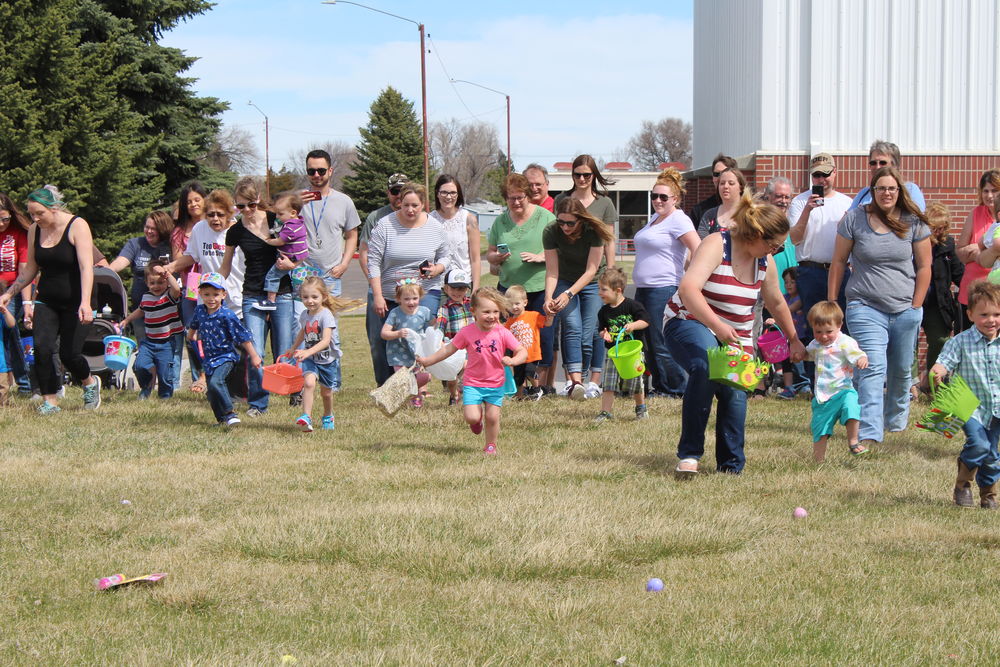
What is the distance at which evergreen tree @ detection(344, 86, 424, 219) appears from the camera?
69812 mm

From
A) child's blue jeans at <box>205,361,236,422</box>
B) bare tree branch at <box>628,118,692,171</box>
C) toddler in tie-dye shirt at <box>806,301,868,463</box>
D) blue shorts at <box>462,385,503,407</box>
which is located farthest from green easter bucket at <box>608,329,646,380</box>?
bare tree branch at <box>628,118,692,171</box>

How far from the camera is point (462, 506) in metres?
6.26

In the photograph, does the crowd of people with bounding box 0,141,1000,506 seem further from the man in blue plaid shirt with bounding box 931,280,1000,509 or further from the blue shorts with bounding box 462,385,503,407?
the man in blue plaid shirt with bounding box 931,280,1000,509

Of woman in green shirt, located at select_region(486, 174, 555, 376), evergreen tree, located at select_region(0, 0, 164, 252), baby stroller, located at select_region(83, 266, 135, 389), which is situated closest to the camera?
woman in green shirt, located at select_region(486, 174, 555, 376)

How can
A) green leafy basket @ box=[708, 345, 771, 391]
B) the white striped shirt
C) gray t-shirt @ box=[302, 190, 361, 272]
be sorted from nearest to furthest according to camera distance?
green leafy basket @ box=[708, 345, 771, 391], the white striped shirt, gray t-shirt @ box=[302, 190, 361, 272]

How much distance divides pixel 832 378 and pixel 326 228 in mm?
4923

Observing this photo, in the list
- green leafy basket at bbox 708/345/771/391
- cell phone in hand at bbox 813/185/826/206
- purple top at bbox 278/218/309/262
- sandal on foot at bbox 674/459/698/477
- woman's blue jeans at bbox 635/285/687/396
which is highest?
cell phone in hand at bbox 813/185/826/206

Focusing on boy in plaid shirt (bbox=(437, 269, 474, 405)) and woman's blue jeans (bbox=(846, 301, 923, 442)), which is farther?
boy in plaid shirt (bbox=(437, 269, 474, 405))

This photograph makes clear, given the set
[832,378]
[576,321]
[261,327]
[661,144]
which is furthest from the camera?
[661,144]

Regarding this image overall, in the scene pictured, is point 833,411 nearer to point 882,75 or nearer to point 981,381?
point 981,381

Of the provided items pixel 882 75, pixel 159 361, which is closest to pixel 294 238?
pixel 159 361

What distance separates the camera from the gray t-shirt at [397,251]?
33.1ft

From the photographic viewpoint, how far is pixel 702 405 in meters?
7.16

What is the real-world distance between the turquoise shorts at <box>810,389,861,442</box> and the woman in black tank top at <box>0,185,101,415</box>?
20.0ft
